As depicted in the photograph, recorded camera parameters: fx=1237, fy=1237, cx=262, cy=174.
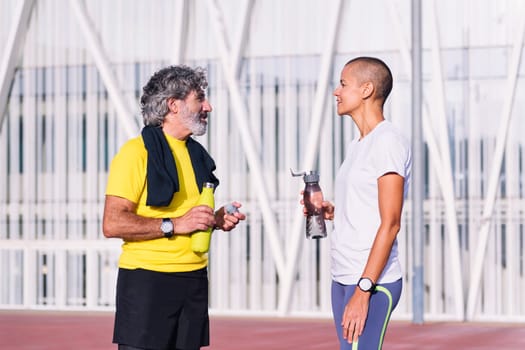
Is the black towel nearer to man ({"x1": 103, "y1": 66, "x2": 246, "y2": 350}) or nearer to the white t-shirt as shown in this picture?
man ({"x1": 103, "y1": 66, "x2": 246, "y2": 350})

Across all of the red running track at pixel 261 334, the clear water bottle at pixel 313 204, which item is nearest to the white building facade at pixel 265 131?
the red running track at pixel 261 334

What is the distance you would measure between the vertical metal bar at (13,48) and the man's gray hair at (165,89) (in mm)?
14391

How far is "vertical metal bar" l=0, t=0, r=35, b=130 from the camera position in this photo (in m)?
19.3

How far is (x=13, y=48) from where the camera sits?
19344 millimetres

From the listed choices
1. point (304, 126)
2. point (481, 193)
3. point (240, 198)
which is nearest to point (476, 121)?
point (481, 193)

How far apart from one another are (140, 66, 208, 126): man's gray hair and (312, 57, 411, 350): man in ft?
2.51

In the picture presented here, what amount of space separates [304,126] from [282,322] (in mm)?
3041

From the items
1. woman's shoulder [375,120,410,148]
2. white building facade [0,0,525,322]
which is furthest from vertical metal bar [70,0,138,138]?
woman's shoulder [375,120,410,148]

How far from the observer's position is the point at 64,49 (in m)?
19.4

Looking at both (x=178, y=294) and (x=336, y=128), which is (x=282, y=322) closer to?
(x=336, y=128)

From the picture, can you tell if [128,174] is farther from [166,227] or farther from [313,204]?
[313,204]

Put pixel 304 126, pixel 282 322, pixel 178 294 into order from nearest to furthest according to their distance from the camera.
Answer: pixel 178 294, pixel 282 322, pixel 304 126

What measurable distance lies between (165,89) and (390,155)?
116 centimetres

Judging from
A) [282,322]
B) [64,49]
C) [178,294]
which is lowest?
[282,322]
